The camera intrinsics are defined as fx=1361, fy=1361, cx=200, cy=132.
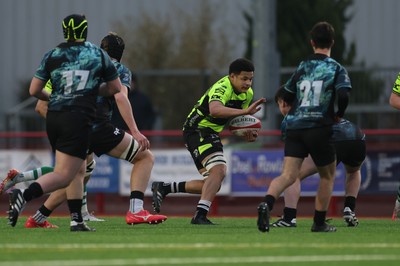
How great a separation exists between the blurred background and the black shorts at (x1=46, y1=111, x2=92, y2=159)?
8.55 m

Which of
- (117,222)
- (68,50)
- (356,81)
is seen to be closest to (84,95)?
(68,50)

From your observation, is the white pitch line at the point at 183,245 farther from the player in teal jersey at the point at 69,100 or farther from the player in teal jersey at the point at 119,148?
the player in teal jersey at the point at 119,148

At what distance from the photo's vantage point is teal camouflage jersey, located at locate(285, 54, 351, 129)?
40.4ft

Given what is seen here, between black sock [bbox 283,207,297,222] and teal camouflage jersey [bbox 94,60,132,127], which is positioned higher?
teal camouflage jersey [bbox 94,60,132,127]

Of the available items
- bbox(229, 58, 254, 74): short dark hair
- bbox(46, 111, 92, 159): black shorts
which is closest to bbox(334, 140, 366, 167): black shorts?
bbox(229, 58, 254, 74): short dark hair

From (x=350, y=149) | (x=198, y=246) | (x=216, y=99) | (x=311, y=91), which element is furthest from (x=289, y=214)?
(x=198, y=246)

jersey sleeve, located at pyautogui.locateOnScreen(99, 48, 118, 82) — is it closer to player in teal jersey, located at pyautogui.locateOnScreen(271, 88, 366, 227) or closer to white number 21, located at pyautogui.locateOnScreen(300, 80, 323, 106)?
white number 21, located at pyautogui.locateOnScreen(300, 80, 323, 106)

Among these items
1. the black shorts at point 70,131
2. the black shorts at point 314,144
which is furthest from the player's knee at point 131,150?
the black shorts at point 314,144

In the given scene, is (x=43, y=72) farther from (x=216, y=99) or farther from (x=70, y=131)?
(x=216, y=99)

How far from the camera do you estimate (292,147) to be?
12453 millimetres

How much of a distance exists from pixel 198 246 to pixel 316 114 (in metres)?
2.06

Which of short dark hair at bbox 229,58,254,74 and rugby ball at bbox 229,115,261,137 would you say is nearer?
short dark hair at bbox 229,58,254,74

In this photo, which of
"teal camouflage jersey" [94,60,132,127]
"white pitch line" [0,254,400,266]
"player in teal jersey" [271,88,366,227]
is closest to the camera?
"white pitch line" [0,254,400,266]

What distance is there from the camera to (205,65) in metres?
33.4
